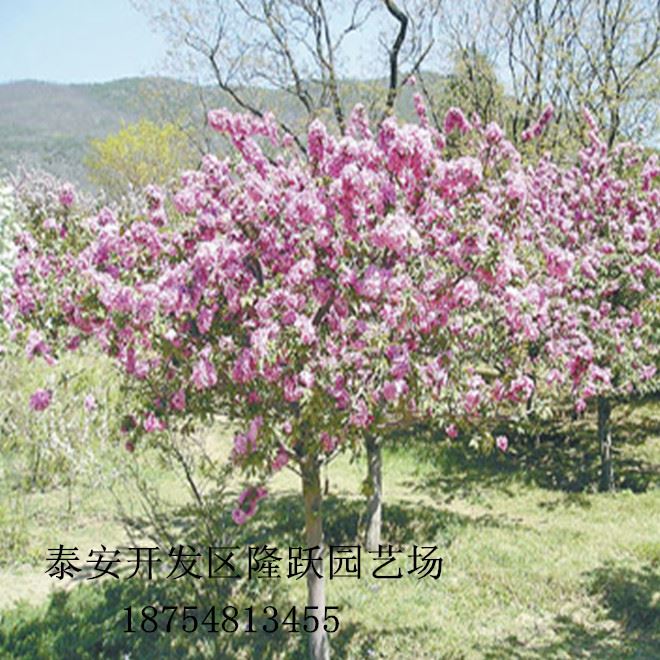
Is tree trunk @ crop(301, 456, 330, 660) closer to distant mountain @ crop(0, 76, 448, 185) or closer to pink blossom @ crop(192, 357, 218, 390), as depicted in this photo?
pink blossom @ crop(192, 357, 218, 390)

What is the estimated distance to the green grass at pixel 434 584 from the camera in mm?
6555

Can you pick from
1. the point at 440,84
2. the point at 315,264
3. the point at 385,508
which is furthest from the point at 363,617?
the point at 440,84

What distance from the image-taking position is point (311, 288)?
14.5ft

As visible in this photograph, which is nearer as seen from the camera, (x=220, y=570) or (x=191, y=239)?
(x=191, y=239)

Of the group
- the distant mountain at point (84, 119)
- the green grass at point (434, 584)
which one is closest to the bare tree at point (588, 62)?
the distant mountain at point (84, 119)

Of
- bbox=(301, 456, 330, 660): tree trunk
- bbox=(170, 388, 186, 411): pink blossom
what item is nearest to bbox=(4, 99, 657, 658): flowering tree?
bbox=(170, 388, 186, 411): pink blossom

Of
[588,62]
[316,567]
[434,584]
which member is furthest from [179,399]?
[588,62]

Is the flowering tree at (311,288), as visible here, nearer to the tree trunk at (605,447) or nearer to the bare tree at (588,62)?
the tree trunk at (605,447)

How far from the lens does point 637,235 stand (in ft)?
31.7

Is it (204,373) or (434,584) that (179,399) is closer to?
(204,373)

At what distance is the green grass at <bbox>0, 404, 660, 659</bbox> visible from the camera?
655 cm

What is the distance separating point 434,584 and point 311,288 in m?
5.03

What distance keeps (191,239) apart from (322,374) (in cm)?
136

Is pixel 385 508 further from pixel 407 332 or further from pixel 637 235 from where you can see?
pixel 407 332
